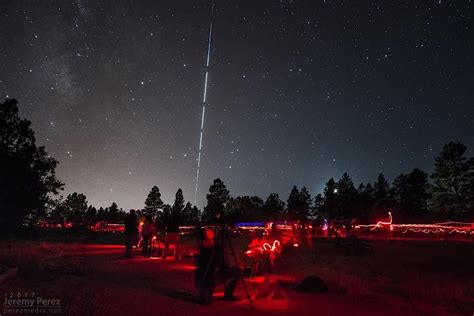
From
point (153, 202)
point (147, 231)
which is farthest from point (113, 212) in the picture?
point (147, 231)

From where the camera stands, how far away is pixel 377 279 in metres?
13.9

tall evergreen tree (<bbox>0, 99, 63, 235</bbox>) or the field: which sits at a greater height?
tall evergreen tree (<bbox>0, 99, 63, 235</bbox>)

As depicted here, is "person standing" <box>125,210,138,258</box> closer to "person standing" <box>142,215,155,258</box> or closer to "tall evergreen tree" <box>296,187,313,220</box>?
"person standing" <box>142,215,155,258</box>

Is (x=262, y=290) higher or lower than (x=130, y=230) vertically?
lower

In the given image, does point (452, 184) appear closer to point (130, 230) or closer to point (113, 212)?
point (130, 230)

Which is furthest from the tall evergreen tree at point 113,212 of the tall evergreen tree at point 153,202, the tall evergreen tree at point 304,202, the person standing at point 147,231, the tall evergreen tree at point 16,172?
the person standing at point 147,231

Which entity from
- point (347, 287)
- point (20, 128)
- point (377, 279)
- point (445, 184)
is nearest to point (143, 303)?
point (347, 287)

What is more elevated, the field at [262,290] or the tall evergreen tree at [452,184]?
the tall evergreen tree at [452,184]

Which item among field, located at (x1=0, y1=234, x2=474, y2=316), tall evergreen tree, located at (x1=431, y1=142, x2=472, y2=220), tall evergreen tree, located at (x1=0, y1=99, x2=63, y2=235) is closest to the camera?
field, located at (x1=0, y1=234, x2=474, y2=316)

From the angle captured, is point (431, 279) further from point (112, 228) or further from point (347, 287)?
point (112, 228)

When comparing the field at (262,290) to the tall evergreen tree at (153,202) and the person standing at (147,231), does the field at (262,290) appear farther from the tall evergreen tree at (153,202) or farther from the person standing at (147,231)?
the tall evergreen tree at (153,202)

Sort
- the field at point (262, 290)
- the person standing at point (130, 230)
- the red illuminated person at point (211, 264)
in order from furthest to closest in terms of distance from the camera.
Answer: the person standing at point (130, 230) → the red illuminated person at point (211, 264) → the field at point (262, 290)

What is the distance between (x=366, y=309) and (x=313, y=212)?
104327mm

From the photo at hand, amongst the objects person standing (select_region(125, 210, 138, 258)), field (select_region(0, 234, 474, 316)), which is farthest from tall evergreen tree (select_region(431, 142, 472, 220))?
person standing (select_region(125, 210, 138, 258))
